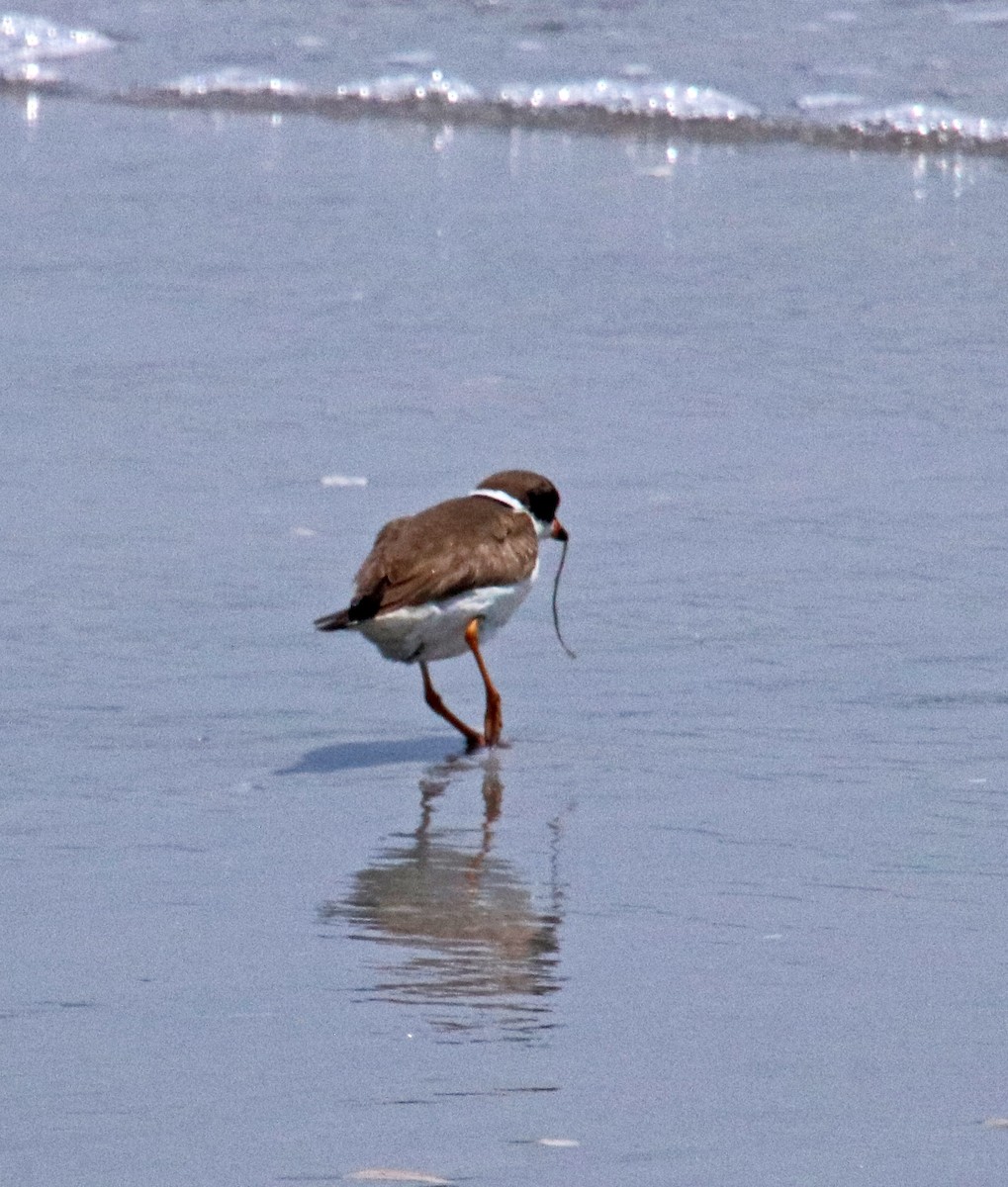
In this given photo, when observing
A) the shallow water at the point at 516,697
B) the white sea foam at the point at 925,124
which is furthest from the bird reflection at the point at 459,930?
the white sea foam at the point at 925,124

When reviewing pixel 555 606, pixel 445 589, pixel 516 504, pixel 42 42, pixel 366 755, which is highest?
pixel 42 42

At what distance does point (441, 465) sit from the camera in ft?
23.0

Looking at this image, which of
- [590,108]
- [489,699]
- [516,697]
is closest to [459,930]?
[489,699]

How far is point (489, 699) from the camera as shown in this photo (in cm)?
544

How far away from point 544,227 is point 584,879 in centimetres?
599

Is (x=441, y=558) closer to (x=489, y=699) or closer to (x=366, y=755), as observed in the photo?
(x=489, y=699)

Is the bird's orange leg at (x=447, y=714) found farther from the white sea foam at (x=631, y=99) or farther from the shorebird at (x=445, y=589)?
the white sea foam at (x=631, y=99)

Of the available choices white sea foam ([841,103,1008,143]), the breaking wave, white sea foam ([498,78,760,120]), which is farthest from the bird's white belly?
white sea foam ([498,78,760,120])

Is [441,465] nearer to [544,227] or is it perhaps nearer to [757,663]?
[757,663]

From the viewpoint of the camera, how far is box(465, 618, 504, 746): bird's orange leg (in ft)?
17.7

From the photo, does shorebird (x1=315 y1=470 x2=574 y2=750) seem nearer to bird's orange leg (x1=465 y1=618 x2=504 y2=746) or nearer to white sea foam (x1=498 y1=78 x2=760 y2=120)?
bird's orange leg (x1=465 y1=618 x2=504 y2=746)

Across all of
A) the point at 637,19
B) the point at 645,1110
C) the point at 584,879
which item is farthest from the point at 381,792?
the point at 637,19

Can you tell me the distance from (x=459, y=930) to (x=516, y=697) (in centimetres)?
168

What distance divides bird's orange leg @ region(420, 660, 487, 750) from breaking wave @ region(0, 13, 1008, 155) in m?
6.85
